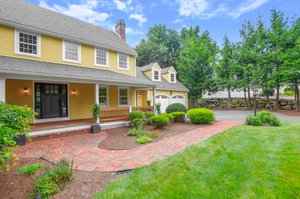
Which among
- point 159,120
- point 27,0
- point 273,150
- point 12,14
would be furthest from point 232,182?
point 27,0

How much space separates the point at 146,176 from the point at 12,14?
11.5 metres

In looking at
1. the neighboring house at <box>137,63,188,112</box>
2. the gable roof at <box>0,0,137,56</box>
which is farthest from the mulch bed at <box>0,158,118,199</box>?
the neighboring house at <box>137,63,188,112</box>

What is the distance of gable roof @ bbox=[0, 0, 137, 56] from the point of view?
909 centimetres

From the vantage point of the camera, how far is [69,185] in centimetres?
341

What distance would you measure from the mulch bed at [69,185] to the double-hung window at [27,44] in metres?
7.65

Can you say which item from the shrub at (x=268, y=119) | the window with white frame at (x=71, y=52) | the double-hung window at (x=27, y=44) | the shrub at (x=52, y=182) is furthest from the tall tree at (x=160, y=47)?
the shrub at (x=52, y=182)

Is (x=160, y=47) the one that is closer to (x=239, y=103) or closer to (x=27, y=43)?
(x=239, y=103)

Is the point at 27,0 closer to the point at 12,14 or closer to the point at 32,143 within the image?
the point at 12,14

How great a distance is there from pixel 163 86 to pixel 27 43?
13005mm

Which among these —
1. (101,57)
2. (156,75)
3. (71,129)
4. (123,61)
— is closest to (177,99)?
(156,75)

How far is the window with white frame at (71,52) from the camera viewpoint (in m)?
10.8

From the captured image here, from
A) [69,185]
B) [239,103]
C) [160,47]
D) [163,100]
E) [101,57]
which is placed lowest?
[69,185]

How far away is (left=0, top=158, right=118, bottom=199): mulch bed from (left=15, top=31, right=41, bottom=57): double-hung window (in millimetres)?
7650

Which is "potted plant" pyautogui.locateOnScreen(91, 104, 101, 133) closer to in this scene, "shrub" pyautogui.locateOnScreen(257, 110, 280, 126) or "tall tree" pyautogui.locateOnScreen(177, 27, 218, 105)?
"shrub" pyautogui.locateOnScreen(257, 110, 280, 126)
